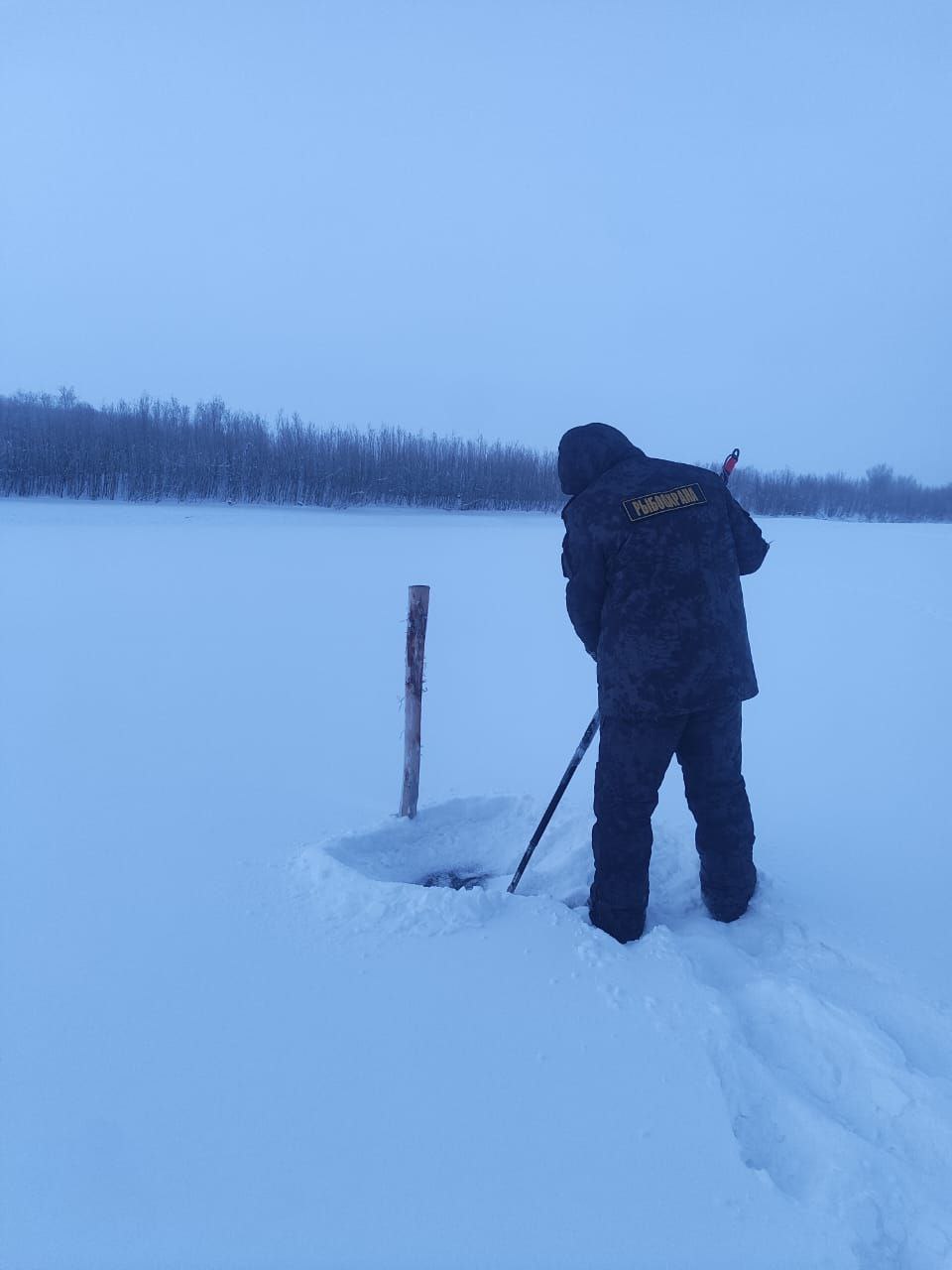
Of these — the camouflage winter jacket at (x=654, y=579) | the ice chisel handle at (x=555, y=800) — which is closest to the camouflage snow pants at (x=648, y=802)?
the camouflage winter jacket at (x=654, y=579)

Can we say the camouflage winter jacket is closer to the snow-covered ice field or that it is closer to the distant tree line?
the snow-covered ice field

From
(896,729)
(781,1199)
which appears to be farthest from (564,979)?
(896,729)

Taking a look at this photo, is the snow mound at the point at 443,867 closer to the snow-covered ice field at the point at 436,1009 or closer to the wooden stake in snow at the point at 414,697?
the snow-covered ice field at the point at 436,1009

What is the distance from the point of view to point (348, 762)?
162 inches

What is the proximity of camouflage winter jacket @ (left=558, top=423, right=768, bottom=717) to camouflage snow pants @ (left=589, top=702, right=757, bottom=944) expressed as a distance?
12cm

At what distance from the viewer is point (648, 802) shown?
2.60 meters

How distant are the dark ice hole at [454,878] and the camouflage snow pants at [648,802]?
0.61 metres

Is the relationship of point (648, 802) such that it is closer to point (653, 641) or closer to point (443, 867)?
point (653, 641)

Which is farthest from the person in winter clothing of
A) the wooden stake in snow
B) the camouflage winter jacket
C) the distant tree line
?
the distant tree line

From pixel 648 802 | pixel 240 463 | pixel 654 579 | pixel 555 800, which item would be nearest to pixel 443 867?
pixel 555 800

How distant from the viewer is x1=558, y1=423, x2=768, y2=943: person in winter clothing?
245 centimetres

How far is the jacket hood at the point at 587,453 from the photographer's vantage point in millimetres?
2570

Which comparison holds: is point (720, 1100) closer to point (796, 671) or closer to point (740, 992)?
point (740, 992)

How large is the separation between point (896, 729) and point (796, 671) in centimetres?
155
